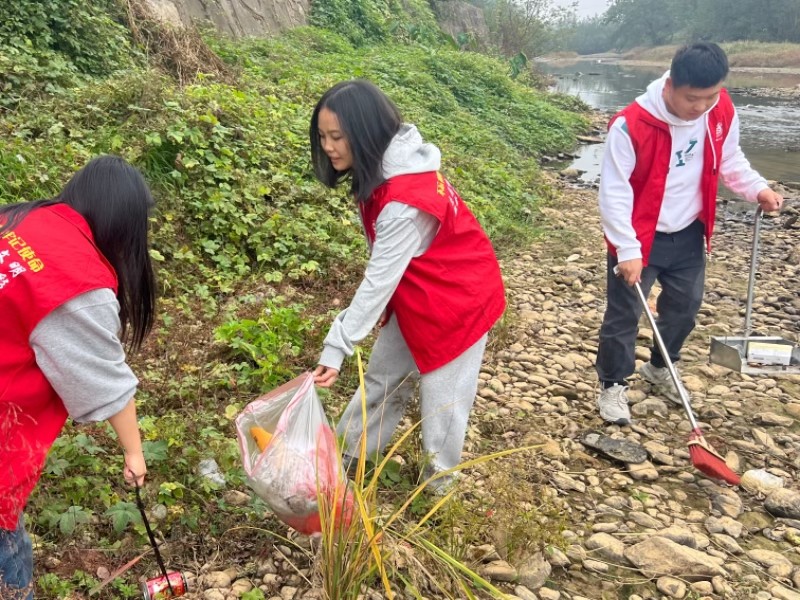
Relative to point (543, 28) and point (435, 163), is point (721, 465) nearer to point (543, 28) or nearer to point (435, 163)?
point (435, 163)

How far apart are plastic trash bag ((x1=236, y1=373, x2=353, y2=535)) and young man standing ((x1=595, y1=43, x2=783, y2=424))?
5.74ft

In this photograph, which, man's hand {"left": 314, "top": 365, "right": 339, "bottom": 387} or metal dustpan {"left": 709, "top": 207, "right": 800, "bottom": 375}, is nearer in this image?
man's hand {"left": 314, "top": 365, "right": 339, "bottom": 387}

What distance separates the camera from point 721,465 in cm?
317

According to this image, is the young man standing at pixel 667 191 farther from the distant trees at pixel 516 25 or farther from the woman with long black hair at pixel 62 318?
the distant trees at pixel 516 25

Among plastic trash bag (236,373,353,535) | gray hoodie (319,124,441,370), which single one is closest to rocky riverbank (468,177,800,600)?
plastic trash bag (236,373,353,535)

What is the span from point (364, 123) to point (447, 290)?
632 millimetres

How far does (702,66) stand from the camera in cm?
300

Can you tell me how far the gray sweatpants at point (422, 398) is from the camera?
255 centimetres

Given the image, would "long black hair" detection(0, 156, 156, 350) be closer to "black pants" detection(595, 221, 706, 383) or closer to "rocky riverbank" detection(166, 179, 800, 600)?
"rocky riverbank" detection(166, 179, 800, 600)

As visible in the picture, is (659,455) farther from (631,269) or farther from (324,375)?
(324,375)

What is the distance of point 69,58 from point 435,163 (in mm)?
5461

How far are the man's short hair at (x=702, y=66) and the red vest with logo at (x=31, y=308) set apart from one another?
99.7 inches

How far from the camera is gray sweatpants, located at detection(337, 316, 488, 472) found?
8.36ft

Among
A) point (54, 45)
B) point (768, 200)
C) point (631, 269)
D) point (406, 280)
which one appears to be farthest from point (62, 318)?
point (54, 45)
